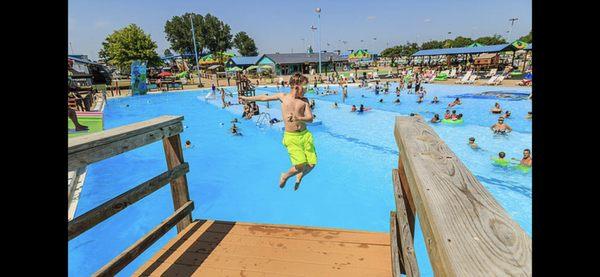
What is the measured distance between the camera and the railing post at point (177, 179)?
3.69m

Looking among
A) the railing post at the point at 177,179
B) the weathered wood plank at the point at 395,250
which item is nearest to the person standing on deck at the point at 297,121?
the railing post at the point at 177,179

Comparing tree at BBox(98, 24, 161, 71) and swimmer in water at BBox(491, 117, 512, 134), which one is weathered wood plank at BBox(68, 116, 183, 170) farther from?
tree at BBox(98, 24, 161, 71)

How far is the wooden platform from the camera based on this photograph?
3.05 m

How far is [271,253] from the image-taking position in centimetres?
332

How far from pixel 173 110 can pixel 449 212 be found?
93.6 ft

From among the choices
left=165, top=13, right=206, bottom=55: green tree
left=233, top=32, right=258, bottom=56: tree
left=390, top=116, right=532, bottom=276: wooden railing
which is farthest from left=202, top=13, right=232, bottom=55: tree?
left=390, top=116, right=532, bottom=276: wooden railing

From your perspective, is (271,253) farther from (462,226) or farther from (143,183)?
(462,226)

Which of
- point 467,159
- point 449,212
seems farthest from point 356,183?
point 449,212

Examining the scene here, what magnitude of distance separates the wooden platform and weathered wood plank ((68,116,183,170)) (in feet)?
3.88

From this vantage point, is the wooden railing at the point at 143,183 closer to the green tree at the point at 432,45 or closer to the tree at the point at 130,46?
the tree at the point at 130,46

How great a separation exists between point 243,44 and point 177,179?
94.4 metres

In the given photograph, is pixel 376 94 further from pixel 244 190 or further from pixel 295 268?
pixel 295 268

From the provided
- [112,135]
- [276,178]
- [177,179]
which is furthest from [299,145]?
[276,178]
